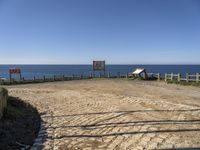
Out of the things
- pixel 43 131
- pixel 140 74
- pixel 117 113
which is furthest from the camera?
pixel 140 74

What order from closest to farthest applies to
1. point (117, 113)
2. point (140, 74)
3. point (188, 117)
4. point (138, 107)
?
point (188, 117) → point (117, 113) → point (138, 107) → point (140, 74)

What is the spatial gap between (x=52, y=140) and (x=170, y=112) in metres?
5.79

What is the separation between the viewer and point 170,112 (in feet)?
38.4

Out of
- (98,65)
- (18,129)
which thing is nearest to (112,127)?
(18,129)

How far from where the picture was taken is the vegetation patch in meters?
7.43

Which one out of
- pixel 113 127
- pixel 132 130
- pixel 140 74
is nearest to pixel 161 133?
pixel 132 130

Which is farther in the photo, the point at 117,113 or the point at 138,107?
the point at 138,107

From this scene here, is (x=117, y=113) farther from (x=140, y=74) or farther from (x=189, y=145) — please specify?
(x=140, y=74)

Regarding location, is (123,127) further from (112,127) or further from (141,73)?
(141,73)

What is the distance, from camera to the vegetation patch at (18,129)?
743 centimetres

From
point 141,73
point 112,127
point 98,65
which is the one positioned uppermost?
point 98,65

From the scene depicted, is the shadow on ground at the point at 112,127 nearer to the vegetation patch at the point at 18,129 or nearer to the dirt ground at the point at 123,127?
the dirt ground at the point at 123,127

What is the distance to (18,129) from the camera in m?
8.81

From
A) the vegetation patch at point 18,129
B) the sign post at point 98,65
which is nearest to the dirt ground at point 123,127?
the vegetation patch at point 18,129
